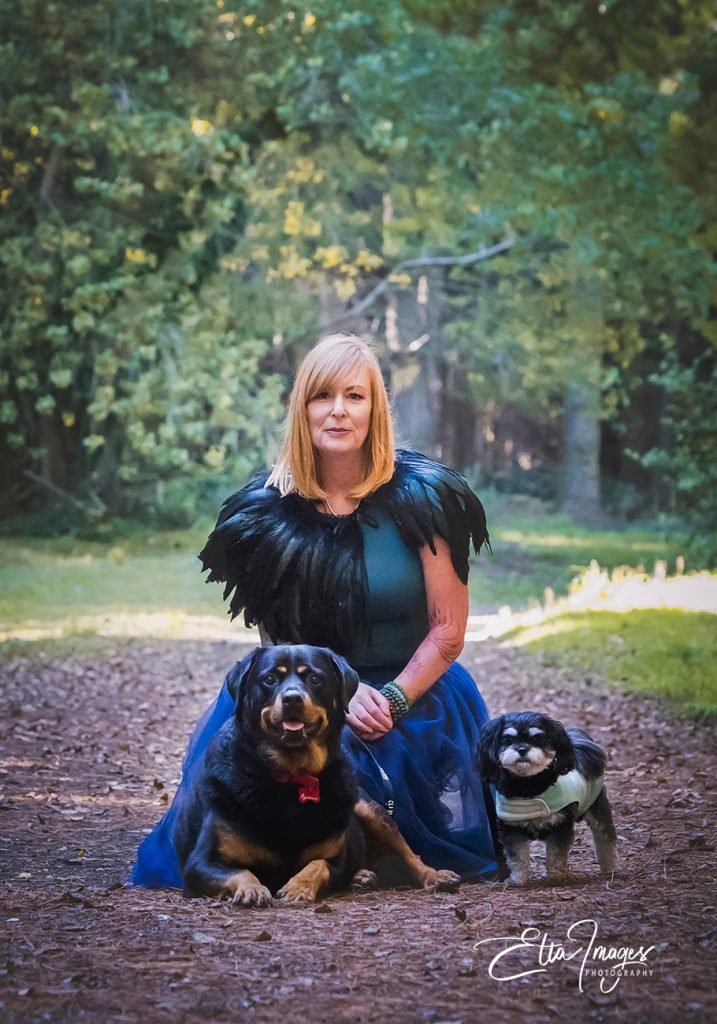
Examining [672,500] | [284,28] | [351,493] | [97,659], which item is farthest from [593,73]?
[351,493]

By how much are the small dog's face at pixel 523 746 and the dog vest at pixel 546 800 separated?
3 cm

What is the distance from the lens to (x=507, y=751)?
3.04 meters

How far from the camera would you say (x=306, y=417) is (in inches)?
133

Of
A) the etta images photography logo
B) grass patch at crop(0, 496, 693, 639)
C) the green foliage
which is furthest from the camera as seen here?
Result: the green foliage

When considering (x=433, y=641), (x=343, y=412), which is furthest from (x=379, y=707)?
(x=343, y=412)

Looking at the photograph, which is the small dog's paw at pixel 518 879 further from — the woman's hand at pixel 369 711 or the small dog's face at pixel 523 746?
the woman's hand at pixel 369 711

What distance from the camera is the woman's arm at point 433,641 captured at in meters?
3.23

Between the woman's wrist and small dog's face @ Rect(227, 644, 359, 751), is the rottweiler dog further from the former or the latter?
the woman's wrist

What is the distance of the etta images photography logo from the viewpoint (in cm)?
250

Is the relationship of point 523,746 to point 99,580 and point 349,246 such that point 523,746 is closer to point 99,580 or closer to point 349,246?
point 99,580

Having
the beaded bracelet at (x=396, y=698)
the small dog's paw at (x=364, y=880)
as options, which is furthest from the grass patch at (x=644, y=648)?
the small dog's paw at (x=364, y=880)

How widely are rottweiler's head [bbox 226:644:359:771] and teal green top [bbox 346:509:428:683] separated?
37 centimetres

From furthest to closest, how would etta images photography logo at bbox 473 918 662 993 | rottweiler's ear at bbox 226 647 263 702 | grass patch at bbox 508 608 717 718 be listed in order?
grass patch at bbox 508 608 717 718
rottweiler's ear at bbox 226 647 263 702
etta images photography logo at bbox 473 918 662 993

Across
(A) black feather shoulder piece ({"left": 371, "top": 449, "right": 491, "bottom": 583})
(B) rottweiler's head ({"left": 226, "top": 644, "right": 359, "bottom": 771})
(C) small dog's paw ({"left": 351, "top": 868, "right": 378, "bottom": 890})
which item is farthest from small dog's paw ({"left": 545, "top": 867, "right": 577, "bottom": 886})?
(A) black feather shoulder piece ({"left": 371, "top": 449, "right": 491, "bottom": 583})
